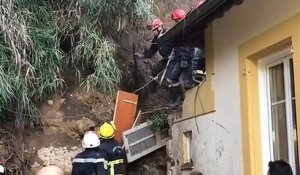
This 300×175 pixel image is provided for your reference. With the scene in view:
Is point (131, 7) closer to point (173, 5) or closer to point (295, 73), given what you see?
point (173, 5)

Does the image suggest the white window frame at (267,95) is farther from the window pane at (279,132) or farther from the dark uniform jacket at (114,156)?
the dark uniform jacket at (114,156)

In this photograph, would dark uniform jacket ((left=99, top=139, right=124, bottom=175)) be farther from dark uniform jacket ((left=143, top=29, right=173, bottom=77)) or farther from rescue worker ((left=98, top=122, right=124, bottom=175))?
dark uniform jacket ((left=143, top=29, right=173, bottom=77))

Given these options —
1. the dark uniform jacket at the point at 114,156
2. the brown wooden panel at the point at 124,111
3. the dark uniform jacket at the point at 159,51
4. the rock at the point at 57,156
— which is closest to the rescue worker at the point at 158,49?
the dark uniform jacket at the point at 159,51

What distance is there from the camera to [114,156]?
9.73 m

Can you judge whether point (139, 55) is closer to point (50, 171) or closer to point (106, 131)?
point (106, 131)

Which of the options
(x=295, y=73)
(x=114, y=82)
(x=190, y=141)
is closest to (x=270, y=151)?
(x=295, y=73)

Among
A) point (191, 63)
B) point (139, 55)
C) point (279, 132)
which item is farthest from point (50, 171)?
point (279, 132)

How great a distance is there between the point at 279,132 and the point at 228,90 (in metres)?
1.25

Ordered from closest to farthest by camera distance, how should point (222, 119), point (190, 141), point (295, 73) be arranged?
point (295, 73) < point (222, 119) < point (190, 141)

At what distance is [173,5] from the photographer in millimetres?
12938

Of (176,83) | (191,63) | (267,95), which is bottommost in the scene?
(267,95)

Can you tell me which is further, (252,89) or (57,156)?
(57,156)

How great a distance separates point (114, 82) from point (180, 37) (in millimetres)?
2930

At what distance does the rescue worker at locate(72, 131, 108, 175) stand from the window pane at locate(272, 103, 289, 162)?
3.97 meters
